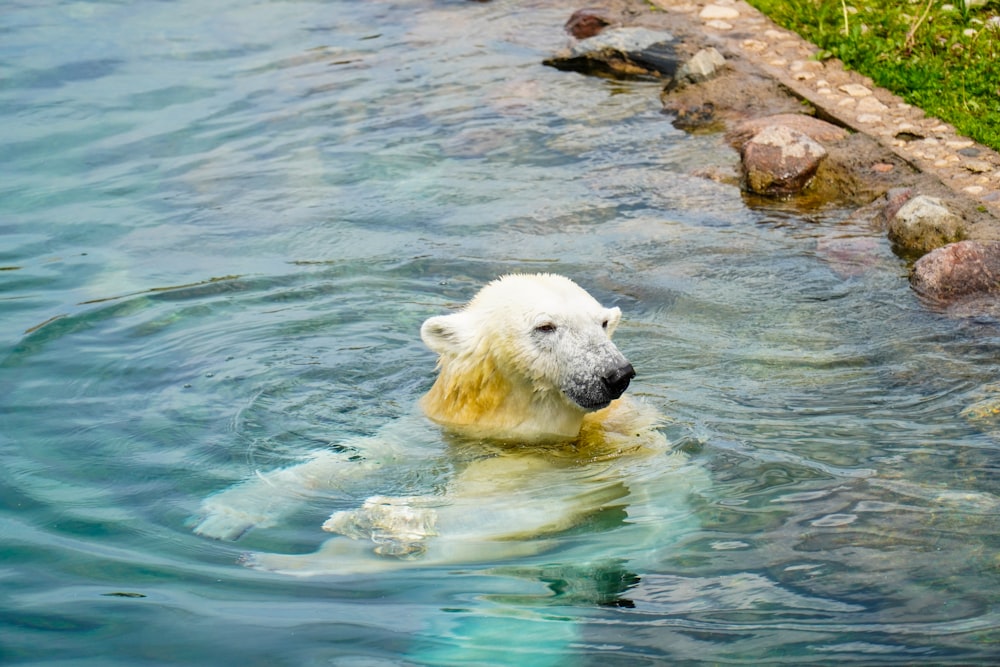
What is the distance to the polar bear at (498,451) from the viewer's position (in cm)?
447

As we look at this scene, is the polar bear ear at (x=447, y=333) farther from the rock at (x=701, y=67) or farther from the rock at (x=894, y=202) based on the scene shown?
the rock at (x=701, y=67)

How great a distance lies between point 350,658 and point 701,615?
109 centimetres

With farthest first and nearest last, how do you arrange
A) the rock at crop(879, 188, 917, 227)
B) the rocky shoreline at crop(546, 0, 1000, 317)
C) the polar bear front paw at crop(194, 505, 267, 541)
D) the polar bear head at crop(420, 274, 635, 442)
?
1. the rock at crop(879, 188, 917, 227)
2. the rocky shoreline at crop(546, 0, 1000, 317)
3. the polar bear head at crop(420, 274, 635, 442)
4. the polar bear front paw at crop(194, 505, 267, 541)

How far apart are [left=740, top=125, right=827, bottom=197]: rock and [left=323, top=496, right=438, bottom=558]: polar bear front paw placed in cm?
454

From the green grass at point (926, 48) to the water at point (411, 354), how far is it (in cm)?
141

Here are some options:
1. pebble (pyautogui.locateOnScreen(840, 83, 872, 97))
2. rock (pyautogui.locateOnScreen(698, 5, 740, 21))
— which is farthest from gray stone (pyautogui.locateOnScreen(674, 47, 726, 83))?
rock (pyautogui.locateOnScreen(698, 5, 740, 21))

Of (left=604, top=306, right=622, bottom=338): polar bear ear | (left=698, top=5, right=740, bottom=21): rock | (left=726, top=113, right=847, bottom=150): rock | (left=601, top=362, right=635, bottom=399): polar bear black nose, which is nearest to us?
(left=601, top=362, right=635, bottom=399): polar bear black nose

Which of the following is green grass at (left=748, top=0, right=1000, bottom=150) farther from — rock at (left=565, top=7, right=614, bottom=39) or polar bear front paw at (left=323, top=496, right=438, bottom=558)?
polar bear front paw at (left=323, top=496, right=438, bottom=558)

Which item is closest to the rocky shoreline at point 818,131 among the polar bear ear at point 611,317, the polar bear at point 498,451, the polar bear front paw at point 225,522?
the polar bear ear at point 611,317

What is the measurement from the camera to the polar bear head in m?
4.90

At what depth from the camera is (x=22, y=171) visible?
9258mm

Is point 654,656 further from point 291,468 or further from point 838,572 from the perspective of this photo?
point 291,468

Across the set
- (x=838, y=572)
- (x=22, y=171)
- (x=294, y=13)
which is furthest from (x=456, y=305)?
(x=294, y=13)

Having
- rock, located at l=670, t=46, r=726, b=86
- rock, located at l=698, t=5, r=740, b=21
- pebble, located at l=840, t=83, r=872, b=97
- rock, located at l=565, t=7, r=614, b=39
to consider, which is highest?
rock, located at l=698, t=5, r=740, b=21
